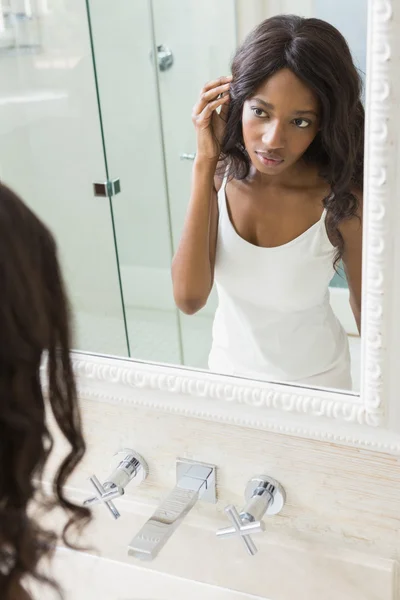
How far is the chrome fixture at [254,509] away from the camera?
0.85 metres

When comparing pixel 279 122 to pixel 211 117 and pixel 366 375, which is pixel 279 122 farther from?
pixel 366 375

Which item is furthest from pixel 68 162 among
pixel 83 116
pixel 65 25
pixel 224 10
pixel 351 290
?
pixel 351 290

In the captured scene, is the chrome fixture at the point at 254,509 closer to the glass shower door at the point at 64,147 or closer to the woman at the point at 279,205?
the woman at the point at 279,205

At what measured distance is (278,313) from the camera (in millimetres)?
917

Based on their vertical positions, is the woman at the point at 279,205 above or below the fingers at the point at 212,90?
below

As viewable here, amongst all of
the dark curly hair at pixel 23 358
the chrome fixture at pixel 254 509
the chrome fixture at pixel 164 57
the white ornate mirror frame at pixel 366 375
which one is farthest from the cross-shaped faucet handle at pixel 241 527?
the chrome fixture at pixel 164 57

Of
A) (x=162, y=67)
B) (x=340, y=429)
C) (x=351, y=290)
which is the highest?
(x=162, y=67)

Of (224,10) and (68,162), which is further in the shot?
(68,162)

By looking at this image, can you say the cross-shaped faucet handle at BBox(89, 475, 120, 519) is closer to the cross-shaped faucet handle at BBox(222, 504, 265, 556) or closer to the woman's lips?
the cross-shaped faucet handle at BBox(222, 504, 265, 556)

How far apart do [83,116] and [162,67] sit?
0.14m

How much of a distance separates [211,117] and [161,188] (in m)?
0.12

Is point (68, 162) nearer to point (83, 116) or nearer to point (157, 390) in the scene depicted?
point (83, 116)

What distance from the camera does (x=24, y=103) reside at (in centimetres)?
101

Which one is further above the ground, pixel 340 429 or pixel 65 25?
pixel 65 25
